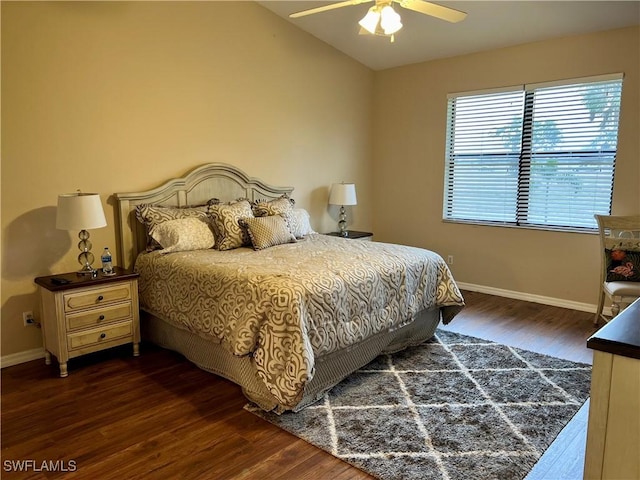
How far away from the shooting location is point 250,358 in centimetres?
268

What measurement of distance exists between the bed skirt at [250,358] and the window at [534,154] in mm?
1867

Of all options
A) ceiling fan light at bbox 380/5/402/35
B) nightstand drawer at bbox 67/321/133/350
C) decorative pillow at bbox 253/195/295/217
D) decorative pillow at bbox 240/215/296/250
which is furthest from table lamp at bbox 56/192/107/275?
ceiling fan light at bbox 380/5/402/35

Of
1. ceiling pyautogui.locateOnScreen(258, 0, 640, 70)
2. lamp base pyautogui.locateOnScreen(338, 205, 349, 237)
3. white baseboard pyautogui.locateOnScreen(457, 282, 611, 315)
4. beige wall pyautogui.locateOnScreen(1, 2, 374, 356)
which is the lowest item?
white baseboard pyautogui.locateOnScreen(457, 282, 611, 315)

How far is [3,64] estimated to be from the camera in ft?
10.2

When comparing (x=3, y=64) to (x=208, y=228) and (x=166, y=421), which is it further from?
(x=166, y=421)

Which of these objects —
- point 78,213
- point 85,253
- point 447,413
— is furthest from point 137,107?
point 447,413

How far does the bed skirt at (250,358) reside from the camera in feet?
8.93

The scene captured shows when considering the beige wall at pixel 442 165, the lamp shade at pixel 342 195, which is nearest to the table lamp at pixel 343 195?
the lamp shade at pixel 342 195

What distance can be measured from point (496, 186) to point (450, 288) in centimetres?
189

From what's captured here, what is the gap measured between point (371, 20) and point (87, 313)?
8.68 ft

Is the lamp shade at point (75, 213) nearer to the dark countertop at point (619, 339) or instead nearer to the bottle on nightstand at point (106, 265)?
the bottle on nightstand at point (106, 265)

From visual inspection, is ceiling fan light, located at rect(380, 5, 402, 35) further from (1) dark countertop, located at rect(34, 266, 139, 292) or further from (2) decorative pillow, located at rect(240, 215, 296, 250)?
(1) dark countertop, located at rect(34, 266, 139, 292)

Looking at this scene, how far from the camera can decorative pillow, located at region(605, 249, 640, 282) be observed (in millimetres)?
3732

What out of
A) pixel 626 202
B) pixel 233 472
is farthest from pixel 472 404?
pixel 626 202
